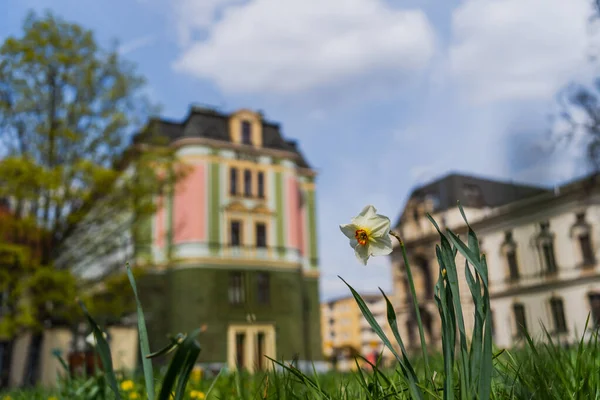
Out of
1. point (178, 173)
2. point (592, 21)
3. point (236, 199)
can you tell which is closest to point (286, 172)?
Answer: point (236, 199)

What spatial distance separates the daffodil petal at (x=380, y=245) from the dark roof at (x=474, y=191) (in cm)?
393

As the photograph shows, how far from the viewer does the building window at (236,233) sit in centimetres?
2119

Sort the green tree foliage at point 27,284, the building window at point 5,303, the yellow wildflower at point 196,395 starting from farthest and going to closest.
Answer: the building window at point 5,303 → the green tree foliage at point 27,284 → the yellow wildflower at point 196,395

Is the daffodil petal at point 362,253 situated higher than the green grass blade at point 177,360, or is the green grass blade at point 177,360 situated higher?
the daffodil petal at point 362,253

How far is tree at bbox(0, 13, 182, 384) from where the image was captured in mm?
8812

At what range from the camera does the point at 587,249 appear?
1026cm

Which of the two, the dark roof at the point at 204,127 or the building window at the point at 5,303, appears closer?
the building window at the point at 5,303

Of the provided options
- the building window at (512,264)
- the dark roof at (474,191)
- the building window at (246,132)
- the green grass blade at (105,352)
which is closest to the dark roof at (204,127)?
the building window at (246,132)

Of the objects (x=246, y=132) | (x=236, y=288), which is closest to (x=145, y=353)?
(x=236, y=288)

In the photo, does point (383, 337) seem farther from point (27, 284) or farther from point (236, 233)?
point (236, 233)

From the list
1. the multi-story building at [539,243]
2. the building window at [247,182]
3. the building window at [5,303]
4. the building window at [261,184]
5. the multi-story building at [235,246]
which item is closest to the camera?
the multi-story building at [539,243]

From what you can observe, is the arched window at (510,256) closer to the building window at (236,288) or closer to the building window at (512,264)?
the building window at (512,264)

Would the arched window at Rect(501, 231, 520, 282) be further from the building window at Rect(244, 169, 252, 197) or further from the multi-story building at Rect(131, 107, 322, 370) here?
the building window at Rect(244, 169, 252, 197)

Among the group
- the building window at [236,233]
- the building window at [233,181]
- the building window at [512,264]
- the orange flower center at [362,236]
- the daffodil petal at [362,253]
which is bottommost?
the daffodil petal at [362,253]
